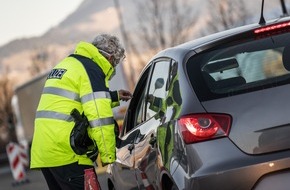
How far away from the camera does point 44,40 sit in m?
79.1

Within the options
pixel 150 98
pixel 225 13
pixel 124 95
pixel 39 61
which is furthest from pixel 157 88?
pixel 39 61

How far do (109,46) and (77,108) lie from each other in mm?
555

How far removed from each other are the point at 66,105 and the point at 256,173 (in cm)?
208

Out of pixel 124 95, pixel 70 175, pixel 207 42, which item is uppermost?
pixel 207 42

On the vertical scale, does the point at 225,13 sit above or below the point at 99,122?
below

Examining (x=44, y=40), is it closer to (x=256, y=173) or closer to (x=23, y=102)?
(x=23, y=102)

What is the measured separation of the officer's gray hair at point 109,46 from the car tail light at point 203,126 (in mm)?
1644

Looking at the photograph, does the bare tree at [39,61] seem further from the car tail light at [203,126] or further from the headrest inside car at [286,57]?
the car tail light at [203,126]

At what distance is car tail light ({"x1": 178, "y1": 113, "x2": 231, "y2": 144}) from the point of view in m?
5.21

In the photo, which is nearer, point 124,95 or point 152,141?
point 152,141

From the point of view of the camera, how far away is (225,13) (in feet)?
135

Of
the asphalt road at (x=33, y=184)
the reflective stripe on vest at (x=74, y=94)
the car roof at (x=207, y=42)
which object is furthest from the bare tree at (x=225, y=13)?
the car roof at (x=207, y=42)

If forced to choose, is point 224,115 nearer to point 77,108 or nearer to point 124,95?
point 77,108

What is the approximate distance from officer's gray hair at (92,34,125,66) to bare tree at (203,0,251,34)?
1290 inches
